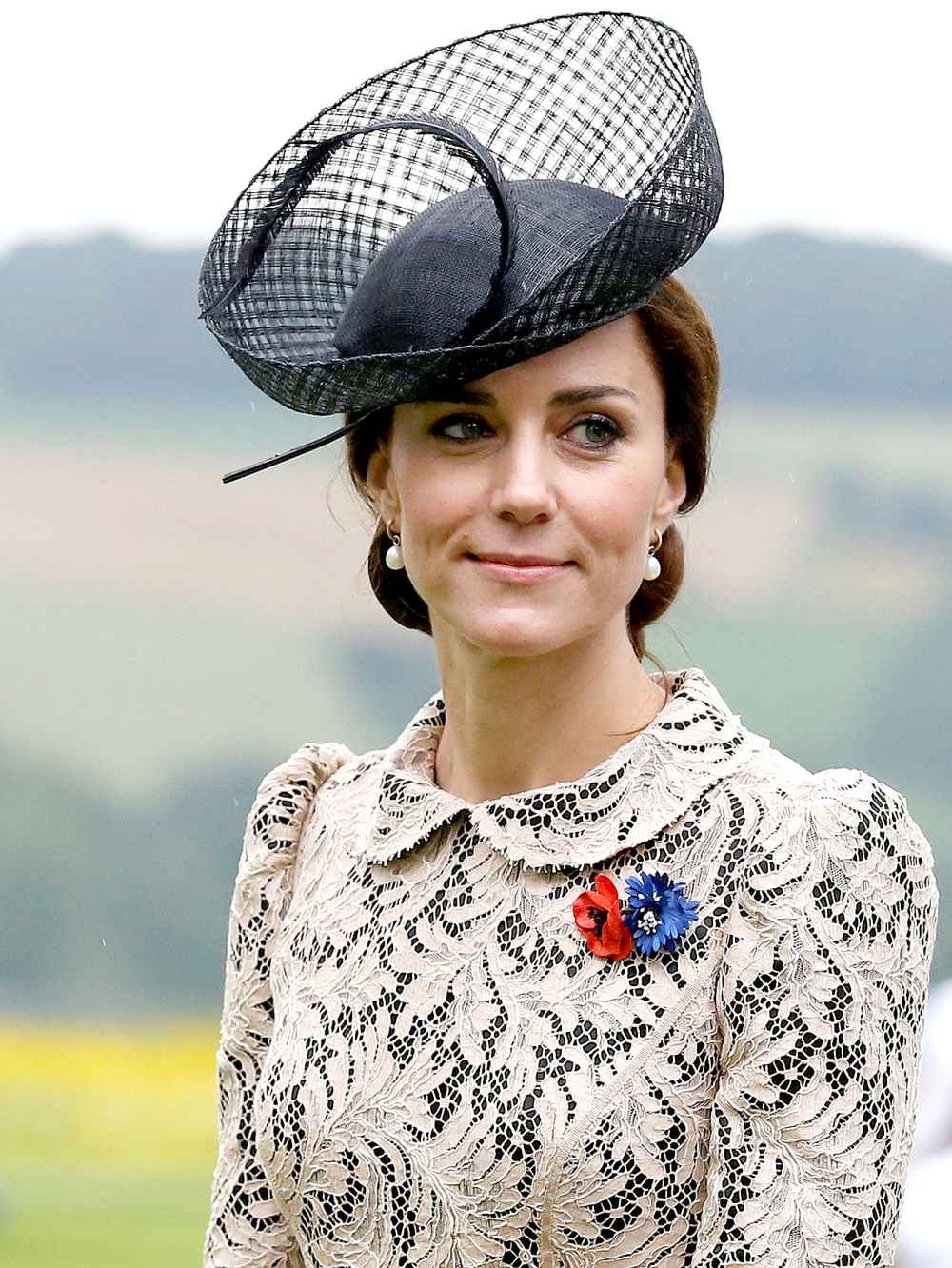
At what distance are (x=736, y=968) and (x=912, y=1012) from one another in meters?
0.15

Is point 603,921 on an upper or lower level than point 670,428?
lower

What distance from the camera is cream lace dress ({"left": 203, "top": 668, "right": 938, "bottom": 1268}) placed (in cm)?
143

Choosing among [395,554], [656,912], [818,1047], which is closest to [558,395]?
[395,554]

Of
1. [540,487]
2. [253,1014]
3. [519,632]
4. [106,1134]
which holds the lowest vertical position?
[106,1134]

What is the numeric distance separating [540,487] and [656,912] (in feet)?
1.16

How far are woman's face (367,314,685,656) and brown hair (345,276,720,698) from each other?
0.11 feet

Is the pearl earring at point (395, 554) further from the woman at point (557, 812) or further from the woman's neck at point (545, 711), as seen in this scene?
the woman's neck at point (545, 711)

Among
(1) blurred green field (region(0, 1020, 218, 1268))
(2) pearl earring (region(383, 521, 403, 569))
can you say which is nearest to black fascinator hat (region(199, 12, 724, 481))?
(2) pearl earring (region(383, 521, 403, 569))

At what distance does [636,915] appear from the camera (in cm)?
150

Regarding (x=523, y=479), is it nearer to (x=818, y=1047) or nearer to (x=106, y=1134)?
(x=818, y=1047)

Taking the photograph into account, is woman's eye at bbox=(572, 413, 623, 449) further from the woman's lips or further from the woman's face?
the woman's lips

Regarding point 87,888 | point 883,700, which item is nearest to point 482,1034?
point 883,700

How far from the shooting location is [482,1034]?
1536mm

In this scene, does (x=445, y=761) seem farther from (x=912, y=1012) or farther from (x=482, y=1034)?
(x=912, y=1012)
